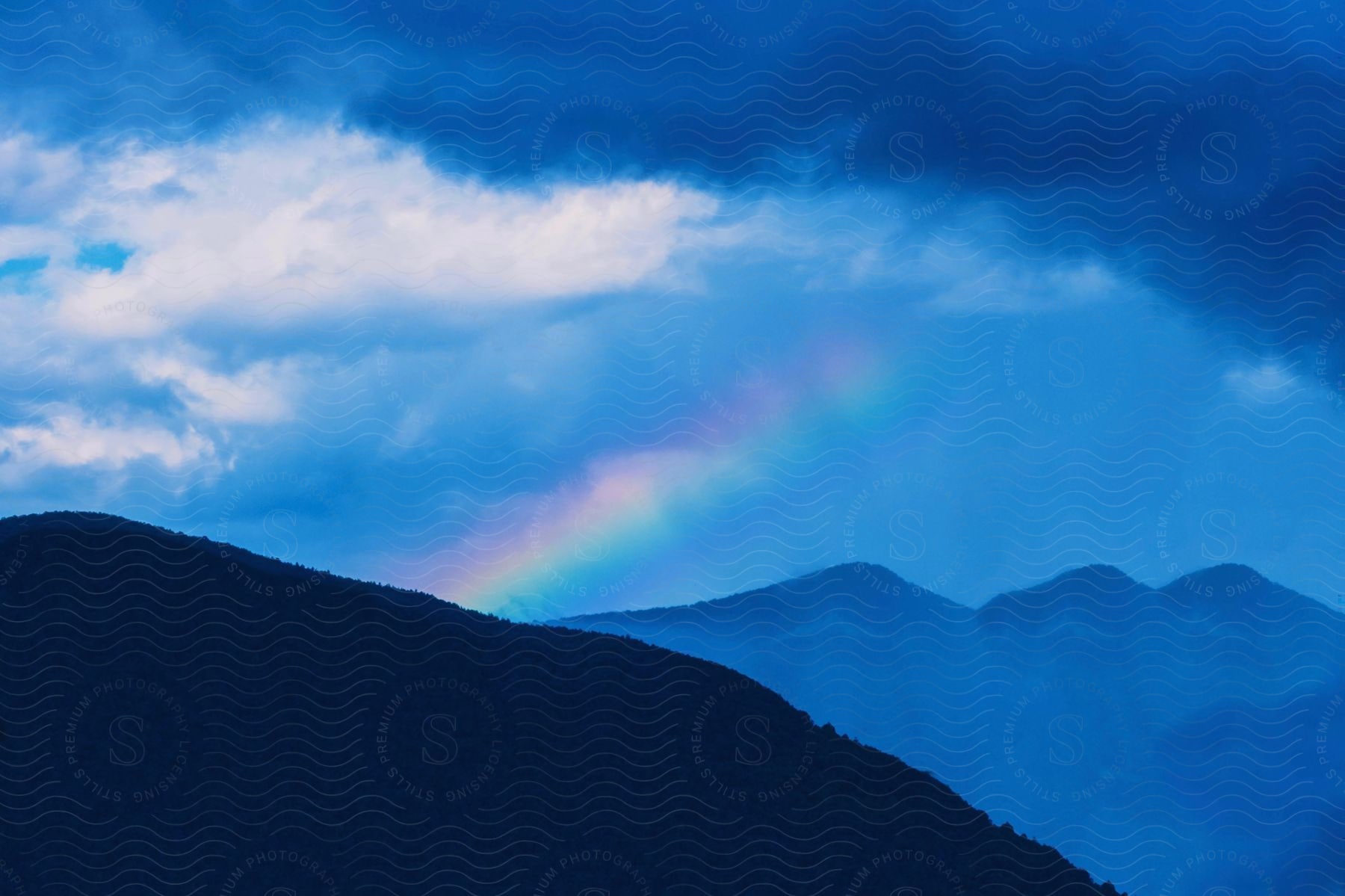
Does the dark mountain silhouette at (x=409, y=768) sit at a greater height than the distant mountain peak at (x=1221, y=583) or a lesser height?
lesser

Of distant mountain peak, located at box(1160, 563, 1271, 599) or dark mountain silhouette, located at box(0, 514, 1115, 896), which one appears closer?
dark mountain silhouette, located at box(0, 514, 1115, 896)

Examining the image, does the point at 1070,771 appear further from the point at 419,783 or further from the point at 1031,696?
the point at 419,783

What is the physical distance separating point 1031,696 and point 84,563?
17.8 meters

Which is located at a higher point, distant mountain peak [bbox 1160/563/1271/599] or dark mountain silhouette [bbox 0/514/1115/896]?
distant mountain peak [bbox 1160/563/1271/599]

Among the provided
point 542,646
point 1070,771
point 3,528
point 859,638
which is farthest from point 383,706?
point 1070,771

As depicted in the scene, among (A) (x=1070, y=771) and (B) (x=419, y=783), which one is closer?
(B) (x=419, y=783)

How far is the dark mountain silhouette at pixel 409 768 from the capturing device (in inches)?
659

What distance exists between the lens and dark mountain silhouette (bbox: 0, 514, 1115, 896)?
1675 centimetres

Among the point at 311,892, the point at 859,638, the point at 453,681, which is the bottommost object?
the point at 311,892

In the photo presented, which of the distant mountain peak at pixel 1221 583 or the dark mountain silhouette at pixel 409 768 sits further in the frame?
the distant mountain peak at pixel 1221 583

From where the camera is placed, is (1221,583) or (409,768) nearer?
(409,768)

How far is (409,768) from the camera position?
59.9 ft

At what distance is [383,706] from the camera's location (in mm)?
18844

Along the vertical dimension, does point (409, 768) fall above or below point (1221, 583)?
below
